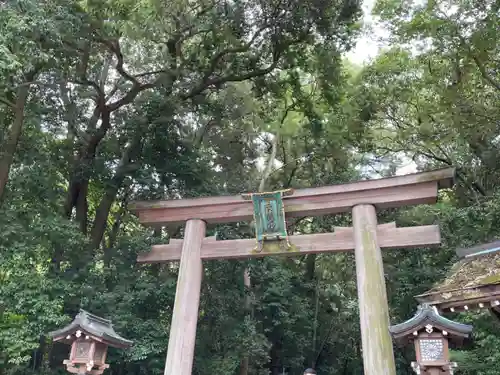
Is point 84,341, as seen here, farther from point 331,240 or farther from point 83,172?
point 83,172

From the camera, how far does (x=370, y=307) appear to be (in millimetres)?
6332

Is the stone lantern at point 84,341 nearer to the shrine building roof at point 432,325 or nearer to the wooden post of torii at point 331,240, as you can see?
the wooden post of torii at point 331,240

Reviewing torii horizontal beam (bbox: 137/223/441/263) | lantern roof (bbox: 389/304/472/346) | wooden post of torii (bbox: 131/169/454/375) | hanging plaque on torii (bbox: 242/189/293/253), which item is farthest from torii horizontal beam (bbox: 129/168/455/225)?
lantern roof (bbox: 389/304/472/346)

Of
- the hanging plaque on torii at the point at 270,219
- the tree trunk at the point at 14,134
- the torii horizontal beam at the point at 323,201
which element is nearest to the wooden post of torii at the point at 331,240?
the torii horizontal beam at the point at 323,201

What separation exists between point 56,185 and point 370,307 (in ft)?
25.4

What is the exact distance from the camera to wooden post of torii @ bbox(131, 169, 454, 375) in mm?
6332

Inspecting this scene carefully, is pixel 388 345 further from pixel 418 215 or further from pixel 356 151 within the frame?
pixel 356 151

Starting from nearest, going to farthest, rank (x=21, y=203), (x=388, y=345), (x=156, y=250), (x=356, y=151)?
(x=388, y=345)
(x=156, y=250)
(x=21, y=203)
(x=356, y=151)

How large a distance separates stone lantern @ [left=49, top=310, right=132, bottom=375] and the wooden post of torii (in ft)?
3.82

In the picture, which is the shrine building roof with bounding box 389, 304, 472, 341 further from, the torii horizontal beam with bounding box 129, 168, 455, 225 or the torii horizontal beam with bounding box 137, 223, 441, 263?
the torii horizontal beam with bounding box 129, 168, 455, 225

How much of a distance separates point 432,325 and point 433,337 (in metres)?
0.17

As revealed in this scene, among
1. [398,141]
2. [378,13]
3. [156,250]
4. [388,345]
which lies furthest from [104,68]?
[388,345]

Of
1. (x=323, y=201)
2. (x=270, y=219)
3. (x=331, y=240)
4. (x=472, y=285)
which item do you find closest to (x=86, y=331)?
(x=270, y=219)

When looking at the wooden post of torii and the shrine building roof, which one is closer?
the shrine building roof
